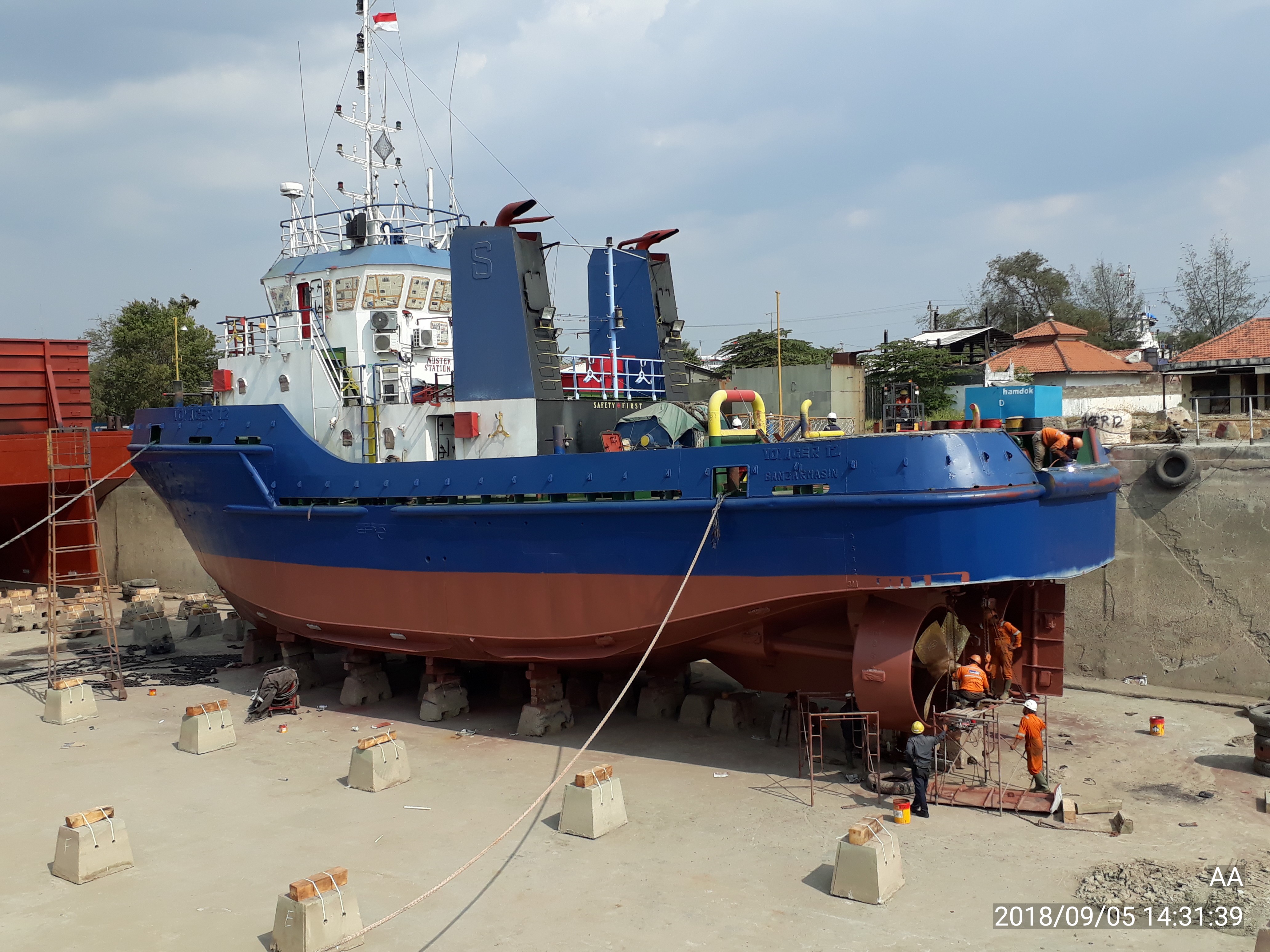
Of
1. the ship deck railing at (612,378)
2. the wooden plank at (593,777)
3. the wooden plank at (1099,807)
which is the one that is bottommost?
the wooden plank at (1099,807)

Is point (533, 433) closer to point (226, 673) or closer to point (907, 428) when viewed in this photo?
point (907, 428)

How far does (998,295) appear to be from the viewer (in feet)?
171

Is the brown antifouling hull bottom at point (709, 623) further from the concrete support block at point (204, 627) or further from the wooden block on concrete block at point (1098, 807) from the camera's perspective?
the concrete support block at point (204, 627)

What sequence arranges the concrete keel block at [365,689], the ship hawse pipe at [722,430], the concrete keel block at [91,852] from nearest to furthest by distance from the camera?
1. the concrete keel block at [91,852]
2. the ship hawse pipe at [722,430]
3. the concrete keel block at [365,689]

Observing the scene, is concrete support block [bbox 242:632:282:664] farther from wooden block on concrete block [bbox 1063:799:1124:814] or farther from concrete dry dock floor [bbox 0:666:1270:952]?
wooden block on concrete block [bbox 1063:799:1124:814]

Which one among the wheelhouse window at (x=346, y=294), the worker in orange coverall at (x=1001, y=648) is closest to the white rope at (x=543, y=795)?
the worker in orange coverall at (x=1001, y=648)

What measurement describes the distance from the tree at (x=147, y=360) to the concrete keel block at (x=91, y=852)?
79.7 feet

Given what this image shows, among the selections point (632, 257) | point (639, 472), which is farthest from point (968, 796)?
point (632, 257)

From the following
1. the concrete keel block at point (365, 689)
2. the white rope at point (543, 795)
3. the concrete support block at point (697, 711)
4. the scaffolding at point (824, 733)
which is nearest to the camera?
the white rope at point (543, 795)

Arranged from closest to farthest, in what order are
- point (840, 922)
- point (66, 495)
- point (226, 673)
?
point (840, 922)
point (226, 673)
point (66, 495)

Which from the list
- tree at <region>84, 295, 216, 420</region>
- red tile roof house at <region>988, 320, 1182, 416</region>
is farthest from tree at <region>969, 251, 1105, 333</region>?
tree at <region>84, 295, 216, 420</region>

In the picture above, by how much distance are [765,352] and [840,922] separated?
95.5ft

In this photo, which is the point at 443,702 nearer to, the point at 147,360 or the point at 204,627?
the point at 204,627

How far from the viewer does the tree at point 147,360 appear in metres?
32.2
